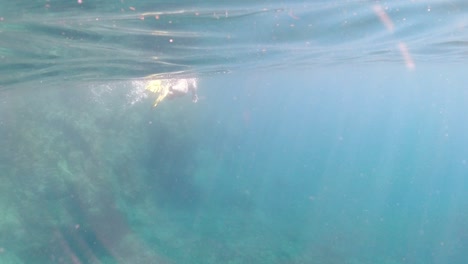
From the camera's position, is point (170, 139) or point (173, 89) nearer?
point (173, 89)

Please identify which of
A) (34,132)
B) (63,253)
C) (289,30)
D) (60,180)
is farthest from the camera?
(34,132)

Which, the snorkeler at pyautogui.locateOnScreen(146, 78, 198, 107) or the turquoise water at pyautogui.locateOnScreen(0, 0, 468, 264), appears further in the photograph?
the snorkeler at pyautogui.locateOnScreen(146, 78, 198, 107)

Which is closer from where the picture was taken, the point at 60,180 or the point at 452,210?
the point at 60,180

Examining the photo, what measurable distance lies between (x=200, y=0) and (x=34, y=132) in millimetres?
20912

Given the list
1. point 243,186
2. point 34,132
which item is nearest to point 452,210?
point 243,186

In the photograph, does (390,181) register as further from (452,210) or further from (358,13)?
(358,13)

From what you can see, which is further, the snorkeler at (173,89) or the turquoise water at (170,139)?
the snorkeler at (173,89)

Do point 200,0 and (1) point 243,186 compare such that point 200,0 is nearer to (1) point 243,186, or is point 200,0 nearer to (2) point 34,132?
(2) point 34,132

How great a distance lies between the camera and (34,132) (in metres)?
25.5

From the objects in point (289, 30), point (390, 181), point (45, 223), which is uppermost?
point (390, 181)

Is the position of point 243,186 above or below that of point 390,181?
below

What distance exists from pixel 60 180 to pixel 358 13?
65.3 feet

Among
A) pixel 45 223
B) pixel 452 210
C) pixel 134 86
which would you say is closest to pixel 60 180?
pixel 45 223

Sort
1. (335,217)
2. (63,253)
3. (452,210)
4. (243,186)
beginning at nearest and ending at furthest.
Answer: (63,253)
(335,217)
(452,210)
(243,186)
